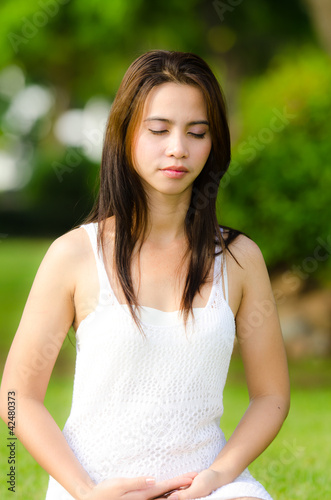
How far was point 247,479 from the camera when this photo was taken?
2279 mm

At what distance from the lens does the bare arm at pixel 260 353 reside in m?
2.38

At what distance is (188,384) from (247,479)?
1.13ft

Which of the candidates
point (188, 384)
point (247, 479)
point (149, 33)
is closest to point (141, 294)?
point (188, 384)

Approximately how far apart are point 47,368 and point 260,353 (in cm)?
69

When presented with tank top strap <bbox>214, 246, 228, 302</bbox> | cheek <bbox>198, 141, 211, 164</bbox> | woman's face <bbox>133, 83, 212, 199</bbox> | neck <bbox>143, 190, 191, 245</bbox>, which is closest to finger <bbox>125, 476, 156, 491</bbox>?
tank top strap <bbox>214, 246, 228, 302</bbox>

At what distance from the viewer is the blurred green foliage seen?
25.0 ft

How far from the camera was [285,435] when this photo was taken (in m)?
5.28

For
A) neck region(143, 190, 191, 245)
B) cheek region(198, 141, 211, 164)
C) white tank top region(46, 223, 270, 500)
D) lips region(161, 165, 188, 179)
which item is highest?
cheek region(198, 141, 211, 164)

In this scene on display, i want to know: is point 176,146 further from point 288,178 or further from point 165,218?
point 288,178

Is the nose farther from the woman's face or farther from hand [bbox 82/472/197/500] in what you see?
hand [bbox 82/472/197/500]

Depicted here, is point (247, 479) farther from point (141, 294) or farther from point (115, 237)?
point (115, 237)

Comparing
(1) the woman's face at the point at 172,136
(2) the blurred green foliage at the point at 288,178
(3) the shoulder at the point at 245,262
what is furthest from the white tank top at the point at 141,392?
(2) the blurred green foliage at the point at 288,178

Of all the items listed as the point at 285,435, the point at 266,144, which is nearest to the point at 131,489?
the point at 285,435

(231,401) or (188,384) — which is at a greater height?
(188,384)
